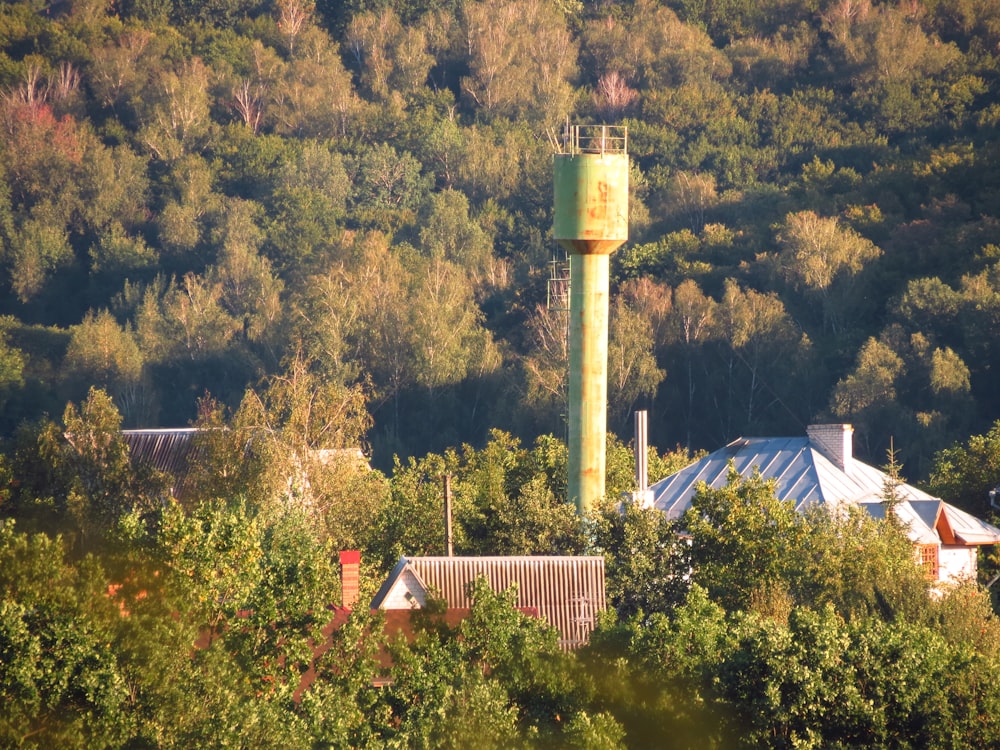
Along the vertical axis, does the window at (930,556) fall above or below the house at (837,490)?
below

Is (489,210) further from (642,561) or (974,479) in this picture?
(642,561)

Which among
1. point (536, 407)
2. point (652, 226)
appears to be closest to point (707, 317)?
point (536, 407)

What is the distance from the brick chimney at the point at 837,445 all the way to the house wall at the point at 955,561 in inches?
214

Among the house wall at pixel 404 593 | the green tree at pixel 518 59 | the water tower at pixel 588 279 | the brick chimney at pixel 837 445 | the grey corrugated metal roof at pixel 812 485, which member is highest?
the green tree at pixel 518 59

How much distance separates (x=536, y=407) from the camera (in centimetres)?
7712

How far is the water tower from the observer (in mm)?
41656

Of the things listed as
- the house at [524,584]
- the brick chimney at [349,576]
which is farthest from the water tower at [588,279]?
the brick chimney at [349,576]

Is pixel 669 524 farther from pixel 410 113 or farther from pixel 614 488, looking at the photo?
pixel 410 113

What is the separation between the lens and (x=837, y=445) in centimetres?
4644

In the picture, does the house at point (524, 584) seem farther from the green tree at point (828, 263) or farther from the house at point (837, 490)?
the green tree at point (828, 263)

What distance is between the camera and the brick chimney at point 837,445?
4625 cm

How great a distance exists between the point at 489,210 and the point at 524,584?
78.5 metres

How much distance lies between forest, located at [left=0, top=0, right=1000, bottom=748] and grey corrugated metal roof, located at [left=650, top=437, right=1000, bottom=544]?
2.89m

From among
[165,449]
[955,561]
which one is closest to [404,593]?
[955,561]
